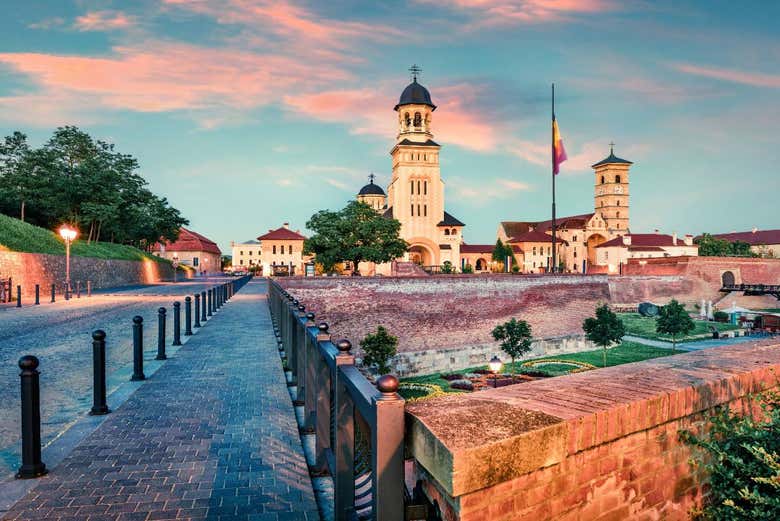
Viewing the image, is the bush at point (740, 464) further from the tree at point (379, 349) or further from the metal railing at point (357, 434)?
the tree at point (379, 349)

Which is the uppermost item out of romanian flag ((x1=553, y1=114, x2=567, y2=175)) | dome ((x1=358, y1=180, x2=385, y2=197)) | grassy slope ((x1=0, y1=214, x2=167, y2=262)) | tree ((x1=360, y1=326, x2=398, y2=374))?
dome ((x1=358, y1=180, x2=385, y2=197))

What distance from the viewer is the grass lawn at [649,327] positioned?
1459 inches

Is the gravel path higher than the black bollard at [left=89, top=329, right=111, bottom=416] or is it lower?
lower

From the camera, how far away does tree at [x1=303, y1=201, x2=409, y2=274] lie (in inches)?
1820

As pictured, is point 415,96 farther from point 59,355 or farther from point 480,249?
point 59,355

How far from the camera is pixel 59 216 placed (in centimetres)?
4366

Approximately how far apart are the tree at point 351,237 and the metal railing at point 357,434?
41.4m

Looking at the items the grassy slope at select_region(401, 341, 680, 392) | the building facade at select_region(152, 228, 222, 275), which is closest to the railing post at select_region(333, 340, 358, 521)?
the grassy slope at select_region(401, 341, 680, 392)

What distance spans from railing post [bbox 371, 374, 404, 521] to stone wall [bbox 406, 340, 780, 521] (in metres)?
0.14

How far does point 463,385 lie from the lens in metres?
24.9

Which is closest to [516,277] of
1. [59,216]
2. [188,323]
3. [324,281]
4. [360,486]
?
[324,281]

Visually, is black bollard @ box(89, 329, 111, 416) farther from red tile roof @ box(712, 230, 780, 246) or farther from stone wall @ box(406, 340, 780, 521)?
red tile roof @ box(712, 230, 780, 246)

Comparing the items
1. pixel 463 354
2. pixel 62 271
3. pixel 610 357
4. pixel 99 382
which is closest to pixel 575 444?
pixel 99 382

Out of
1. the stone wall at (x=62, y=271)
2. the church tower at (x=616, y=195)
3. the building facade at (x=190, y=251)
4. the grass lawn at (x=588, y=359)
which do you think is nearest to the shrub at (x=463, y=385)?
the grass lawn at (x=588, y=359)
